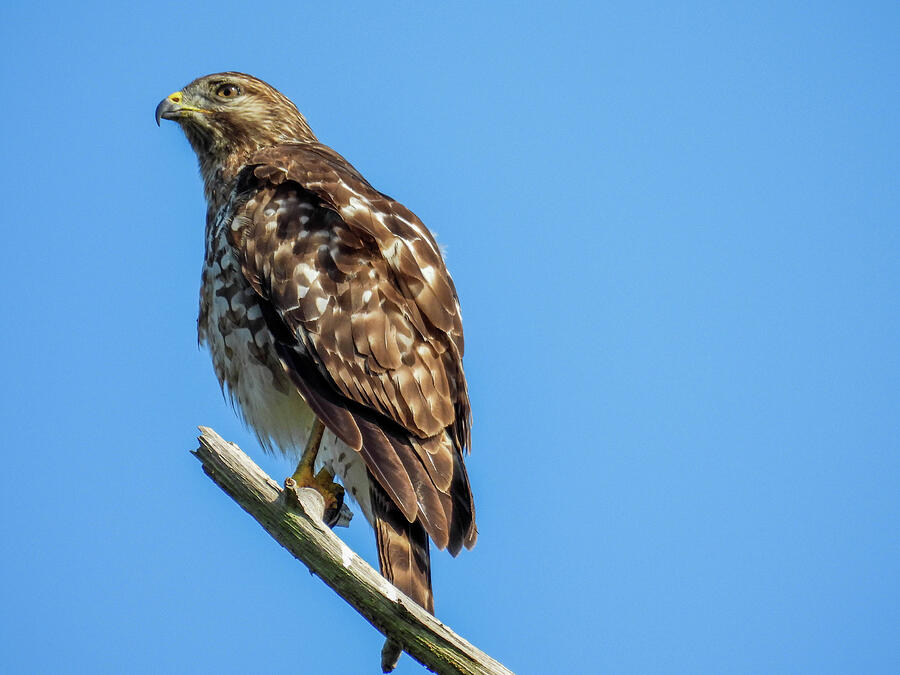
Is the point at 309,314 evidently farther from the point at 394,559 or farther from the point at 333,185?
the point at 394,559

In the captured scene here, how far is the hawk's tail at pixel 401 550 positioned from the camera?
4.25 metres

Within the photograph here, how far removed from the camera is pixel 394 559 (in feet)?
14.1

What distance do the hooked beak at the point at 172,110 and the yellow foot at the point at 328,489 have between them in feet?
7.71

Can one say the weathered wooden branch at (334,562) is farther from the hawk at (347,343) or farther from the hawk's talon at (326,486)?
the hawk's talon at (326,486)

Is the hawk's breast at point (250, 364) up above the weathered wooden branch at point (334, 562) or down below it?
above

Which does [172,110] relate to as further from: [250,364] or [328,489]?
[328,489]

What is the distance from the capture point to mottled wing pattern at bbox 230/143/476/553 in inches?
177

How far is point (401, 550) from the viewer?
4336mm

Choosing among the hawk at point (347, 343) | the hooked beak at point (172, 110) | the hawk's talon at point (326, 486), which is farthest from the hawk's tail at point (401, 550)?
the hooked beak at point (172, 110)

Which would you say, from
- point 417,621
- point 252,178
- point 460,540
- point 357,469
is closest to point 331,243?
point 252,178

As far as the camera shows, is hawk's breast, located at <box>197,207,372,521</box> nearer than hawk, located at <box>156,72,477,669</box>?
No

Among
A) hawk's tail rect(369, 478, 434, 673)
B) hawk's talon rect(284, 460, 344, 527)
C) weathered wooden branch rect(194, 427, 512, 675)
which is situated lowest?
weathered wooden branch rect(194, 427, 512, 675)

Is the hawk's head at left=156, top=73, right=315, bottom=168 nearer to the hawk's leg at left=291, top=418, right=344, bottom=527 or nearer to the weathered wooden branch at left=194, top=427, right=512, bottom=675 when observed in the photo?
the hawk's leg at left=291, top=418, right=344, bottom=527

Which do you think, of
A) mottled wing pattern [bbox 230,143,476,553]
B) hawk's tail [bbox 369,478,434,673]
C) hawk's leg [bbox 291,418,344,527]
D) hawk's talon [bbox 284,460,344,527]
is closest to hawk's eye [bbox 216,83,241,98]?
mottled wing pattern [bbox 230,143,476,553]
